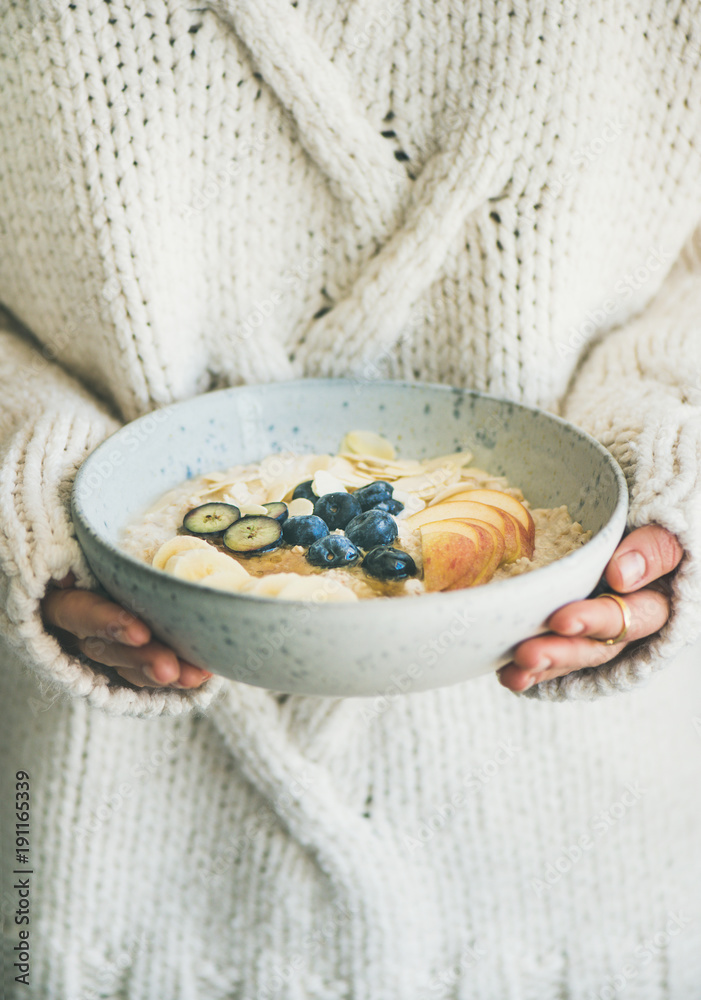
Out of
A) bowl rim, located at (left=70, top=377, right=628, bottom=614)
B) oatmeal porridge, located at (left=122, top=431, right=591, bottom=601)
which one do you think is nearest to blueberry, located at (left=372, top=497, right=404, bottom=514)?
oatmeal porridge, located at (left=122, top=431, right=591, bottom=601)

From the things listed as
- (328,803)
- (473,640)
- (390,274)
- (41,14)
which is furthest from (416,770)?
(41,14)

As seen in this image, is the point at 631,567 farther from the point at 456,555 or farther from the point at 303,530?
the point at 303,530

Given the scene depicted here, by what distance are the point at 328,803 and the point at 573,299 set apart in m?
0.55

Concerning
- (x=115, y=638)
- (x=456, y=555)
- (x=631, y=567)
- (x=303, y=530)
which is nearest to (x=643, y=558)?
(x=631, y=567)

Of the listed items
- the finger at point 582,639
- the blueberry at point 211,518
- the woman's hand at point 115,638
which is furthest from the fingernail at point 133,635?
the finger at point 582,639

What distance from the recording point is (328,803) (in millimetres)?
689

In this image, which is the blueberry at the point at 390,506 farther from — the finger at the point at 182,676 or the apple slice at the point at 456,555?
the finger at the point at 182,676

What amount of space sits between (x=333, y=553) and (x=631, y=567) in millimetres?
195

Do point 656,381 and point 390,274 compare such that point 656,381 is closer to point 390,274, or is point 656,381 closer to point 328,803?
point 390,274

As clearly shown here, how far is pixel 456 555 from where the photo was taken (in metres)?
0.46

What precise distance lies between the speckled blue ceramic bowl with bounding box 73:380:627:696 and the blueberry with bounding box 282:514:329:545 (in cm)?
12

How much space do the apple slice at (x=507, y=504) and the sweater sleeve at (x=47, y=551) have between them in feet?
0.80

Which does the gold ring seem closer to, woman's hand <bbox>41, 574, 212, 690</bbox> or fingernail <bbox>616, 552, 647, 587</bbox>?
fingernail <bbox>616, 552, 647, 587</bbox>

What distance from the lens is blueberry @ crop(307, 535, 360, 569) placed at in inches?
18.6
